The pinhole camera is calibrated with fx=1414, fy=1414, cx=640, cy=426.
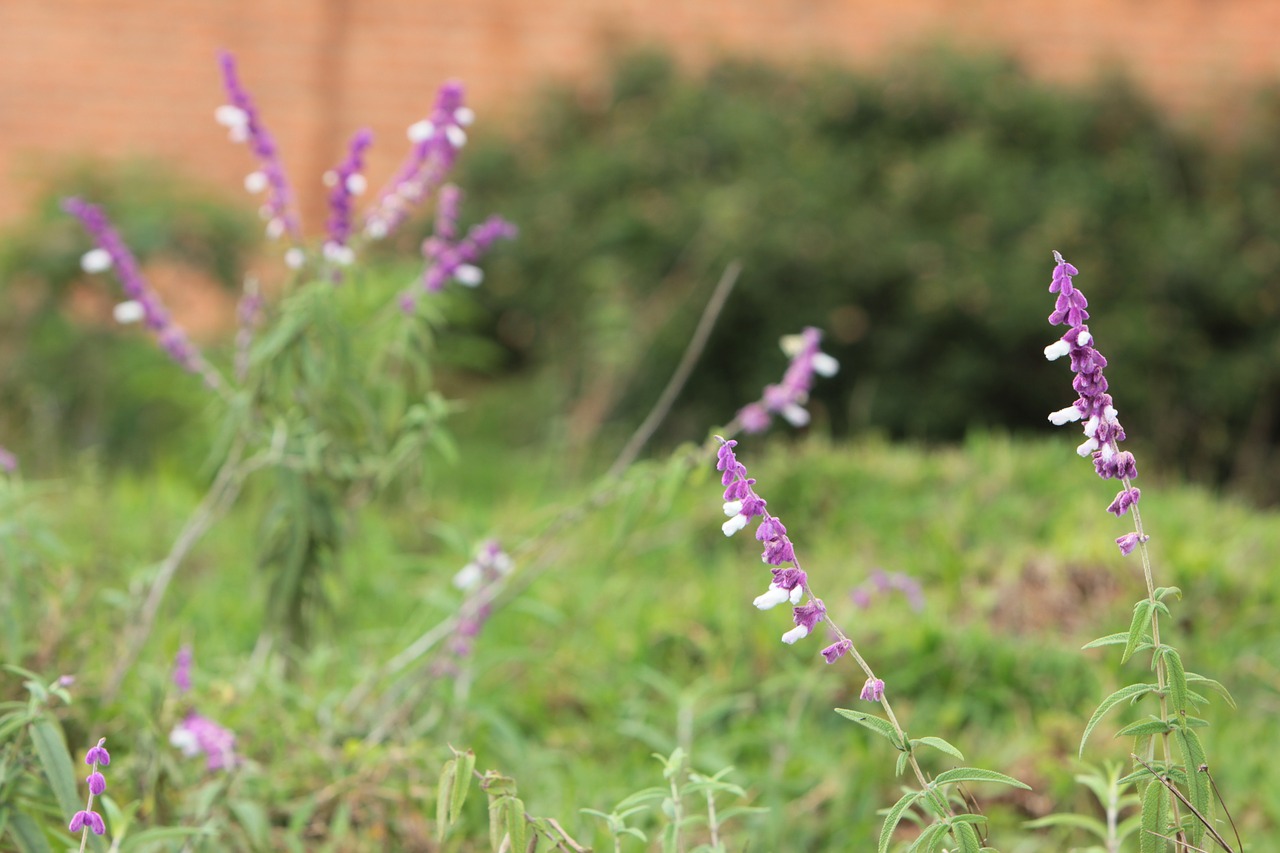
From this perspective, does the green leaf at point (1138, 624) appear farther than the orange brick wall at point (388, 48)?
No

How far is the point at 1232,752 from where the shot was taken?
10.2 feet

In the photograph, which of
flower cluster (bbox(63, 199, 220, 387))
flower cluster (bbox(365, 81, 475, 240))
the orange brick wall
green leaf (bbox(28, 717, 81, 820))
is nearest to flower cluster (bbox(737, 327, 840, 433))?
flower cluster (bbox(365, 81, 475, 240))

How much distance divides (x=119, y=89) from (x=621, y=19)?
325cm

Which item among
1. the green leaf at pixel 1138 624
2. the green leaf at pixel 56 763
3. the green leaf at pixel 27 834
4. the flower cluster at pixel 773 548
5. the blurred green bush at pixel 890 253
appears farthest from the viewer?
the blurred green bush at pixel 890 253

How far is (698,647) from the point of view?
11.8 ft

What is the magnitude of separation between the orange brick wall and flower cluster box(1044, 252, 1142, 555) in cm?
776

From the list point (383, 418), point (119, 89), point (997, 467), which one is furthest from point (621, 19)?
point (383, 418)

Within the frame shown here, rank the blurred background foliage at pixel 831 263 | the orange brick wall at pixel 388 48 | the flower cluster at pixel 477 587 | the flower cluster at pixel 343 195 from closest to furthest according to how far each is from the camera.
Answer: the flower cluster at pixel 343 195 < the flower cluster at pixel 477 587 < the blurred background foliage at pixel 831 263 < the orange brick wall at pixel 388 48

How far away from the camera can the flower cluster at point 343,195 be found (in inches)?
99.7

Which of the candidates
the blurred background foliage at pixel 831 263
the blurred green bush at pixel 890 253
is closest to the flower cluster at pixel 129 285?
the blurred background foliage at pixel 831 263

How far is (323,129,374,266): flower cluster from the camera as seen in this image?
2531 millimetres

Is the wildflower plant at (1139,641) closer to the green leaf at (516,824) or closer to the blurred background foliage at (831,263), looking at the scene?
the green leaf at (516,824)

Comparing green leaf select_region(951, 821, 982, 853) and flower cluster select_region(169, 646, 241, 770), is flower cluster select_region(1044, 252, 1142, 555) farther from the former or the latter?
flower cluster select_region(169, 646, 241, 770)

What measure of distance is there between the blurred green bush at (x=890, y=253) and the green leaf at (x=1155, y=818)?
4695 mm
